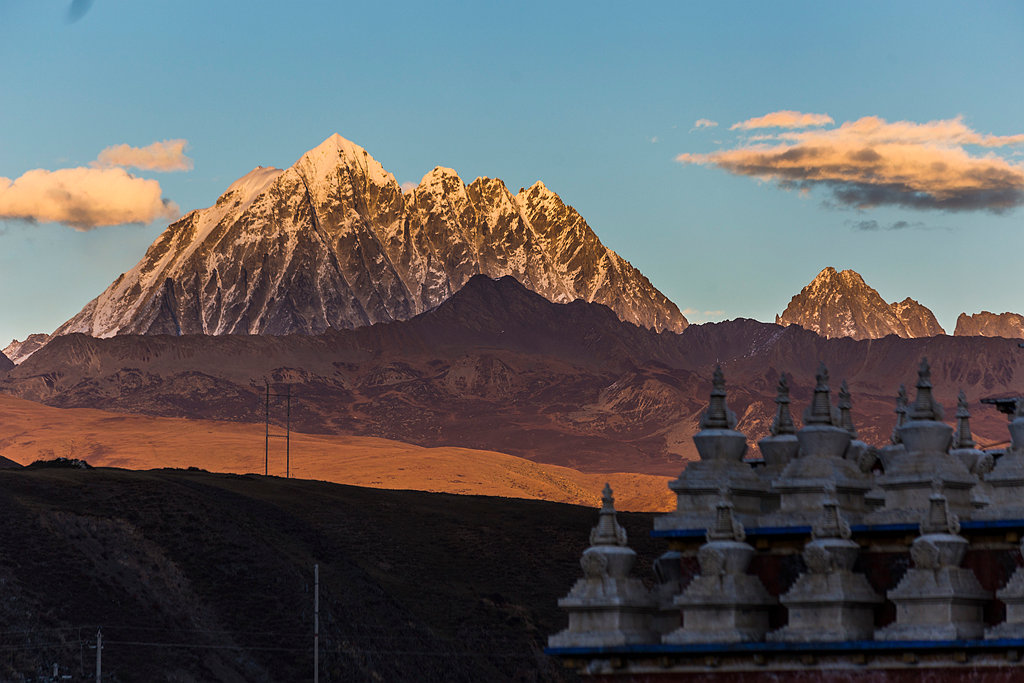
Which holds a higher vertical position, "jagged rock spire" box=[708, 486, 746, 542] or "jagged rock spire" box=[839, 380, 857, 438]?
"jagged rock spire" box=[839, 380, 857, 438]

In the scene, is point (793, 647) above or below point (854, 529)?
below

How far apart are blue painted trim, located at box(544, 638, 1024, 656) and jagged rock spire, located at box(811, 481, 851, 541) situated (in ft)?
5.33

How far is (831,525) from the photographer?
89.6 ft

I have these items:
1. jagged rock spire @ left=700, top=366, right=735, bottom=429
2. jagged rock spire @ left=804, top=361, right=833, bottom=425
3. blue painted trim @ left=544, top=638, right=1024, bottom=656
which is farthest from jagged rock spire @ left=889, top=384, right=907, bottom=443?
blue painted trim @ left=544, top=638, right=1024, bottom=656

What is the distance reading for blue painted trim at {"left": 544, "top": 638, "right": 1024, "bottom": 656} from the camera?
84.2 ft

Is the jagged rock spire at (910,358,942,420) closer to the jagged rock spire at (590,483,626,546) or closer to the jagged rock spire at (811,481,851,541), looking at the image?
the jagged rock spire at (811,481,851,541)

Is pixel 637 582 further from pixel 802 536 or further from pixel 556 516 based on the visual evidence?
pixel 556 516

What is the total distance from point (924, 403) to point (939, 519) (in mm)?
3059

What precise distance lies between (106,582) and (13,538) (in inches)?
261

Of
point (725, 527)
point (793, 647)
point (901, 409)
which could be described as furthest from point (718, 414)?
point (901, 409)

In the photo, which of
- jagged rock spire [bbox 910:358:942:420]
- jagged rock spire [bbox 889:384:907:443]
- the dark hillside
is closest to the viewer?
jagged rock spire [bbox 910:358:942:420]

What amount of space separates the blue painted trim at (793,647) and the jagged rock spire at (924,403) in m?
4.13

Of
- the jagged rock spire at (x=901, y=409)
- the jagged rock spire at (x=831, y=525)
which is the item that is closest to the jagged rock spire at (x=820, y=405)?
the jagged rock spire at (x=901, y=409)

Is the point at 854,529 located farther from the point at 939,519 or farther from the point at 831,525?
the point at 939,519
